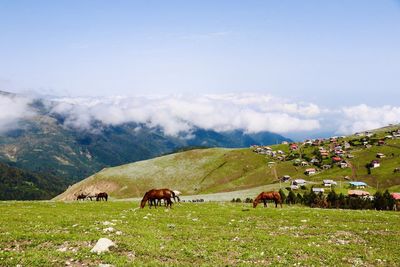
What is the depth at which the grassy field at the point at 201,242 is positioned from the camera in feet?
58.5

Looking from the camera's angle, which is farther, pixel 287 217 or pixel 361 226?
pixel 287 217

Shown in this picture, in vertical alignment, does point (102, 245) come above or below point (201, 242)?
above

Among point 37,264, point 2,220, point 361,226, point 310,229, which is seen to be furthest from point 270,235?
point 2,220

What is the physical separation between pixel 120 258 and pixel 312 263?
9.25 meters

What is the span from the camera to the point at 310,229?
26.5 metres

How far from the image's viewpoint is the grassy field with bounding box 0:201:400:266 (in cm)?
1784

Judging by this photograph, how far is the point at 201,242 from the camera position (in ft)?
69.7

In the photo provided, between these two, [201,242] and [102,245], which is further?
[201,242]

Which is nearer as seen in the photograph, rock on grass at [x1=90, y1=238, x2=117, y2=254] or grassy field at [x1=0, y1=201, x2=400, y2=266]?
grassy field at [x1=0, y1=201, x2=400, y2=266]

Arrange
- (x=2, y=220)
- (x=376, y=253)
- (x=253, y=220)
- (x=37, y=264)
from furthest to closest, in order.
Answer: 1. (x=253, y=220)
2. (x=2, y=220)
3. (x=376, y=253)
4. (x=37, y=264)

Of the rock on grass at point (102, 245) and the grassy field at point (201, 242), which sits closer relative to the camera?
the grassy field at point (201, 242)

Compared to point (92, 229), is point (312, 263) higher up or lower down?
lower down

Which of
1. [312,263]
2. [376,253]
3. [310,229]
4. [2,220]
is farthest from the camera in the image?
[2,220]

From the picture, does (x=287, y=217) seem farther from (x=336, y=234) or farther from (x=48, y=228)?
(x=48, y=228)
